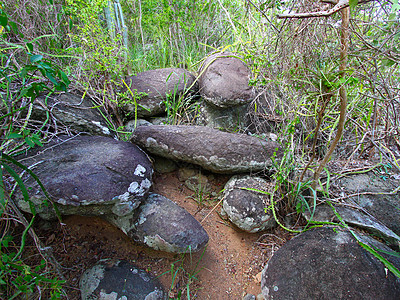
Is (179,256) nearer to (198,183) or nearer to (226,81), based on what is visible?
(198,183)

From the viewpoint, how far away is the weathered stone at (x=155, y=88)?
7.61 feet

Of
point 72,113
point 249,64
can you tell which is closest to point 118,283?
point 72,113

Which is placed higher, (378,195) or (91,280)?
(378,195)

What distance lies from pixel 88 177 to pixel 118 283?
0.63 metres

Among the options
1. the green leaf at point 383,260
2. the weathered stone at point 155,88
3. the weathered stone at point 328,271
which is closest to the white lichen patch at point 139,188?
the weathered stone at point 328,271

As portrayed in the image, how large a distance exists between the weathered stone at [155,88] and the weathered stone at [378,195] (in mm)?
1664

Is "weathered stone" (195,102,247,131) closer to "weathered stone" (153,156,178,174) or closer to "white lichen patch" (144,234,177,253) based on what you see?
"weathered stone" (153,156,178,174)

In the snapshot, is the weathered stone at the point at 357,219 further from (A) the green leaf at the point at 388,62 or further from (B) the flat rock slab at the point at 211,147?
(A) the green leaf at the point at 388,62

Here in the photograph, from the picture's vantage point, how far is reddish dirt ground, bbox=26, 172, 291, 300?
1453mm

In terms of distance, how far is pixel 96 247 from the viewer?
5.03ft

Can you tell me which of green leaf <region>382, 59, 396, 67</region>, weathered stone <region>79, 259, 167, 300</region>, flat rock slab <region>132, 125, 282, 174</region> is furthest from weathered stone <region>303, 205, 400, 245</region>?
weathered stone <region>79, 259, 167, 300</region>

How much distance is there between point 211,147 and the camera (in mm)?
1729

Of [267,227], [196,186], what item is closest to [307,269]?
[267,227]

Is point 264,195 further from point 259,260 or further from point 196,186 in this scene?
point 196,186
